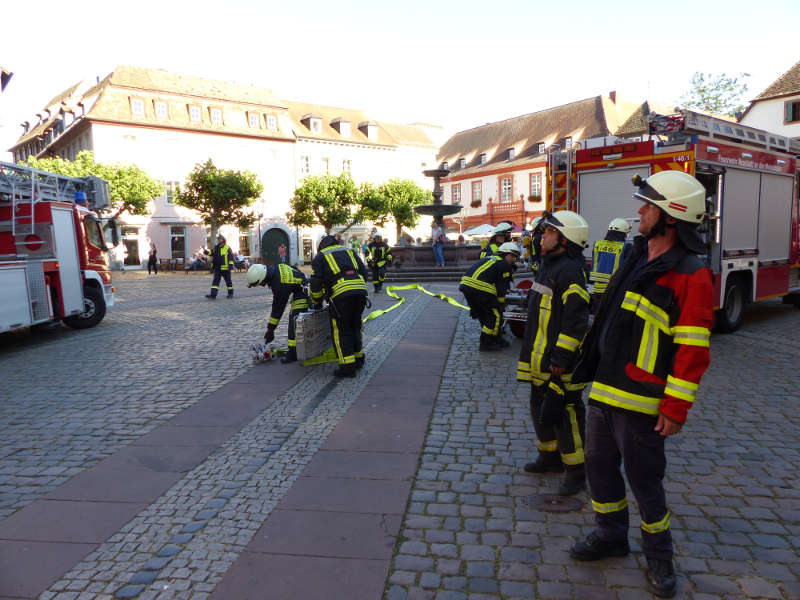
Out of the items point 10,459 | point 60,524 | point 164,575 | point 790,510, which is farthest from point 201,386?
point 790,510

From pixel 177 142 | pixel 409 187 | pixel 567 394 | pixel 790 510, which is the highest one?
pixel 177 142

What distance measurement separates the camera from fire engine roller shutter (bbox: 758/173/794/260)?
10203mm

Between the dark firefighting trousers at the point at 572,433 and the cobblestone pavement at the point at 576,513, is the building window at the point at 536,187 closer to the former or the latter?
the cobblestone pavement at the point at 576,513

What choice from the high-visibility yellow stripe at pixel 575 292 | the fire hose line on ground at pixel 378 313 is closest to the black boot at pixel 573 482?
the high-visibility yellow stripe at pixel 575 292

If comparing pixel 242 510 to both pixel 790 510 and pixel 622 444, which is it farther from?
pixel 790 510

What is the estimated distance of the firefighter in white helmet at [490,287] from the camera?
828 centimetres

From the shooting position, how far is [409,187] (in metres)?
47.7

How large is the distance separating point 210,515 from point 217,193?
3430 centimetres

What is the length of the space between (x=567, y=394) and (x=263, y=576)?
215cm

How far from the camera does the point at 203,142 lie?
4394 cm

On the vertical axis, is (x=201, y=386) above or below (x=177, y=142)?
below

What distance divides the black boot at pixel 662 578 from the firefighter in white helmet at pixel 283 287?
567 cm

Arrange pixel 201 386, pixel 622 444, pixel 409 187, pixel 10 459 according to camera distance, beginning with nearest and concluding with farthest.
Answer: pixel 622 444 < pixel 10 459 < pixel 201 386 < pixel 409 187

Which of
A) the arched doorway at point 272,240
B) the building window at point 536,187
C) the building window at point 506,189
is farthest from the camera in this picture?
the building window at point 506,189
